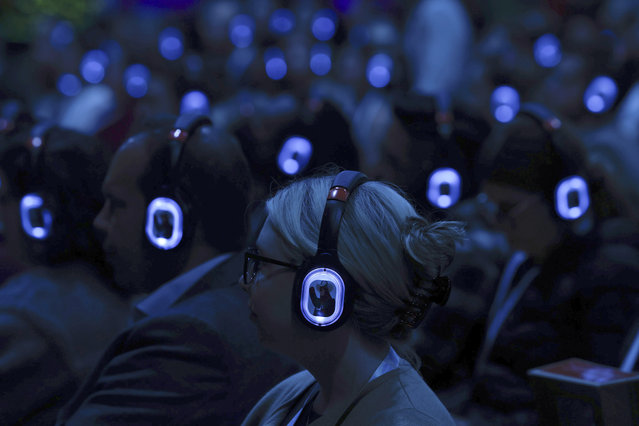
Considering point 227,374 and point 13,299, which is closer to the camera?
point 227,374

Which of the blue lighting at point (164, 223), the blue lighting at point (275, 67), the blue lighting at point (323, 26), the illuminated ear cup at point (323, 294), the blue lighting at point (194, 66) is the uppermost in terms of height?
the blue lighting at point (323, 26)

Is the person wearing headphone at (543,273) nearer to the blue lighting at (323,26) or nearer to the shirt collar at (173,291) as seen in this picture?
the shirt collar at (173,291)

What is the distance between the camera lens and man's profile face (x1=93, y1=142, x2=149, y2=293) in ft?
6.09

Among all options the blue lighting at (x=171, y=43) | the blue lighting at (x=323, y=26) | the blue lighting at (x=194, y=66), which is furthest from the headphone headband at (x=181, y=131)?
the blue lighting at (x=323, y=26)

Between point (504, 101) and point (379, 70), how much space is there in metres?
1.03

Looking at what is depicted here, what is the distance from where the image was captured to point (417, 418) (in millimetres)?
1067

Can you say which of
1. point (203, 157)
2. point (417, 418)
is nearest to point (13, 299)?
point (203, 157)

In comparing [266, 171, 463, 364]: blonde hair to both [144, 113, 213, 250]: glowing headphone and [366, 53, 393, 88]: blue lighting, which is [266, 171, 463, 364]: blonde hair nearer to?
[144, 113, 213, 250]: glowing headphone

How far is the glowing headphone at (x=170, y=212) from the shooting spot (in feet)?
5.67

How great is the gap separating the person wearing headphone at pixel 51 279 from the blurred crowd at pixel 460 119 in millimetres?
202

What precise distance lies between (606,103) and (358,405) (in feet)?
10.4

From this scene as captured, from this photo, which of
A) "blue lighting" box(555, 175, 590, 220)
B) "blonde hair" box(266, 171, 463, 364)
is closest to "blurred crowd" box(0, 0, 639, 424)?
"blue lighting" box(555, 175, 590, 220)

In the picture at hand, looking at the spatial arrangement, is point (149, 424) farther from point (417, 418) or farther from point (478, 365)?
point (478, 365)

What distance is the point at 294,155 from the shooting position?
236cm
